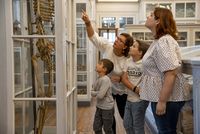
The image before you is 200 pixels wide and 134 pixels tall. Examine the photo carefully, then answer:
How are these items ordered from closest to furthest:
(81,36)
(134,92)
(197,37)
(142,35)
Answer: (134,92)
(81,36)
(142,35)
(197,37)

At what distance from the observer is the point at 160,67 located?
72.4 inches

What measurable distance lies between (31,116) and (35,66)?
0.52 m

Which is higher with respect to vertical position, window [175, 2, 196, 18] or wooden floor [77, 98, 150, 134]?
window [175, 2, 196, 18]

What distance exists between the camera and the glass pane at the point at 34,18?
2.61m

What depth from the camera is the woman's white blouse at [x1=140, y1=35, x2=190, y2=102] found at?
1809 millimetres

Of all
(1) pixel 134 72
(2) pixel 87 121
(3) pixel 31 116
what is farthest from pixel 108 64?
(2) pixel 87 121

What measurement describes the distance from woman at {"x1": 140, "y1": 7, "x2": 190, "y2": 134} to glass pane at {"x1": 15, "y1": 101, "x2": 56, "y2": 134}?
97 centimetres

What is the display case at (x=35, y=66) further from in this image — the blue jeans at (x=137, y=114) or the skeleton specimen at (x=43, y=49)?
the blue jeans at (x=137, y=114)

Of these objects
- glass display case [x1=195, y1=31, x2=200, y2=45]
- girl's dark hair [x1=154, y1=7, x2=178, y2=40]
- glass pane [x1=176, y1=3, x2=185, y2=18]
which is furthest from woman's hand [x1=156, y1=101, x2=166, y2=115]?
glass pane [x1=176, y1=3, x2=185, y2=18]

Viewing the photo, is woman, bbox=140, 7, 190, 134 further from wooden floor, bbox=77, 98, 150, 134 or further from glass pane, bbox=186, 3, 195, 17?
glass pane, bbox=186, 3, 195, 17

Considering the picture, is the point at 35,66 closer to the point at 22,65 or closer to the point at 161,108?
the point at 22,65

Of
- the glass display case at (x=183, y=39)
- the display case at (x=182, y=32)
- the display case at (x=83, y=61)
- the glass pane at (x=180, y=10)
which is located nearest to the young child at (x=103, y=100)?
the display case at (x=83, y=61)

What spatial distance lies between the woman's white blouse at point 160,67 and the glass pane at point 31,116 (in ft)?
3.11

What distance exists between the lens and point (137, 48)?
2.55 metres
